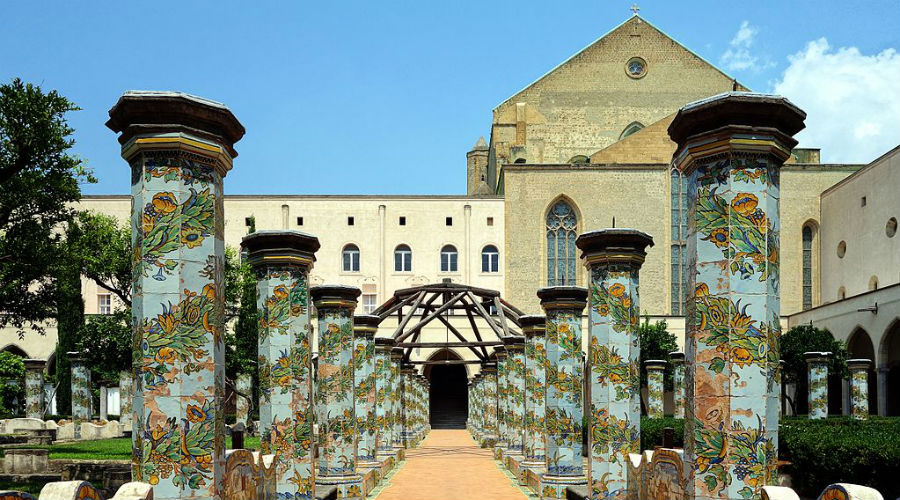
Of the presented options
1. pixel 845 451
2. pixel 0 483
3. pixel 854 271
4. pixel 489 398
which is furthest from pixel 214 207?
pixel 854 271

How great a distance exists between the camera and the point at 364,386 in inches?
778

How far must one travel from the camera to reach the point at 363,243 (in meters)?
47.6

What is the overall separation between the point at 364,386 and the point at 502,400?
8412mm

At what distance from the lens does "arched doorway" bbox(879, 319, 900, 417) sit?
3531 cm

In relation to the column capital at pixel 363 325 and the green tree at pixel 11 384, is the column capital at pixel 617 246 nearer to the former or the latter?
the column capital at pixel 363 325

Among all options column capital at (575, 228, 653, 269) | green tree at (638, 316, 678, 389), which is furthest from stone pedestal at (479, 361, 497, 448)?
column capital at (575, 228, 653, 269)

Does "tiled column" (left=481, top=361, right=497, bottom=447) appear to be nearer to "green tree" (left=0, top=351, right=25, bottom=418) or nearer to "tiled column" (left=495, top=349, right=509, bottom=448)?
"tiled column" (left=495, top=349, right=509, bottom=448)

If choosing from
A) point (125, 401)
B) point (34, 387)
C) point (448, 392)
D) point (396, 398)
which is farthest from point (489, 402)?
point (448, 392)

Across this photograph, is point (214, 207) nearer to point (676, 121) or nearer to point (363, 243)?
point (676, 121)

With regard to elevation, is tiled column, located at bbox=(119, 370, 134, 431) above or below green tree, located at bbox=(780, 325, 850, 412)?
below

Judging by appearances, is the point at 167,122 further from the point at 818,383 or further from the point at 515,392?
the point at 818,383

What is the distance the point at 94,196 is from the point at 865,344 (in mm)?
35631

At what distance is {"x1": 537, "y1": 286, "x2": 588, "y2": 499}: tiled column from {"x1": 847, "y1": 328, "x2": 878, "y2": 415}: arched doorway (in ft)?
83.7

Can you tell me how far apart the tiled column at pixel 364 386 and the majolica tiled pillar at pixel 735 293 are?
12.3 metres
